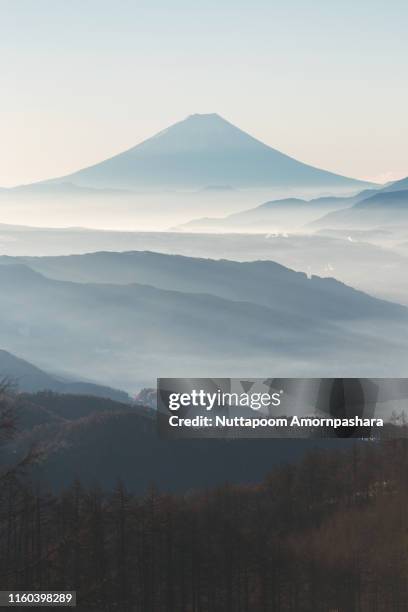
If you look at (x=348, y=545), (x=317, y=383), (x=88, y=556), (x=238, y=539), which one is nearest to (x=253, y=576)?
(x=238, y=539)

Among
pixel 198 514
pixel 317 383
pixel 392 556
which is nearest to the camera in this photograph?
pixel 317 383

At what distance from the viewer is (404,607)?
62812mm


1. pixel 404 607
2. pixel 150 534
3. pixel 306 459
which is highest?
pixel 306 459

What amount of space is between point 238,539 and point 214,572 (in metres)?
5.19

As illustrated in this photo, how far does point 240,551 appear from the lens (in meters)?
73.1

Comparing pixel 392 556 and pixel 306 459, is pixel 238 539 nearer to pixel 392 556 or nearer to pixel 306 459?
pixel 392 556

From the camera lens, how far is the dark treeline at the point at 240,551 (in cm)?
6331

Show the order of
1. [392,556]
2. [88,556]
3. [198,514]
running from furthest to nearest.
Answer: [198,514]
[392,556]
[88,556]

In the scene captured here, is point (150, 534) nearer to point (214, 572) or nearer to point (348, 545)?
point (214, 572)

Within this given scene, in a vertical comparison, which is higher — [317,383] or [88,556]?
[317,383]

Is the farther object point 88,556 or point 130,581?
point 130,581

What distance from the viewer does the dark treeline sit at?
6331 centimetres

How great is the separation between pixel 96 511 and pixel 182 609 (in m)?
9.11

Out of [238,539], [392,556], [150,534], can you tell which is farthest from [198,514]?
[392,556]
